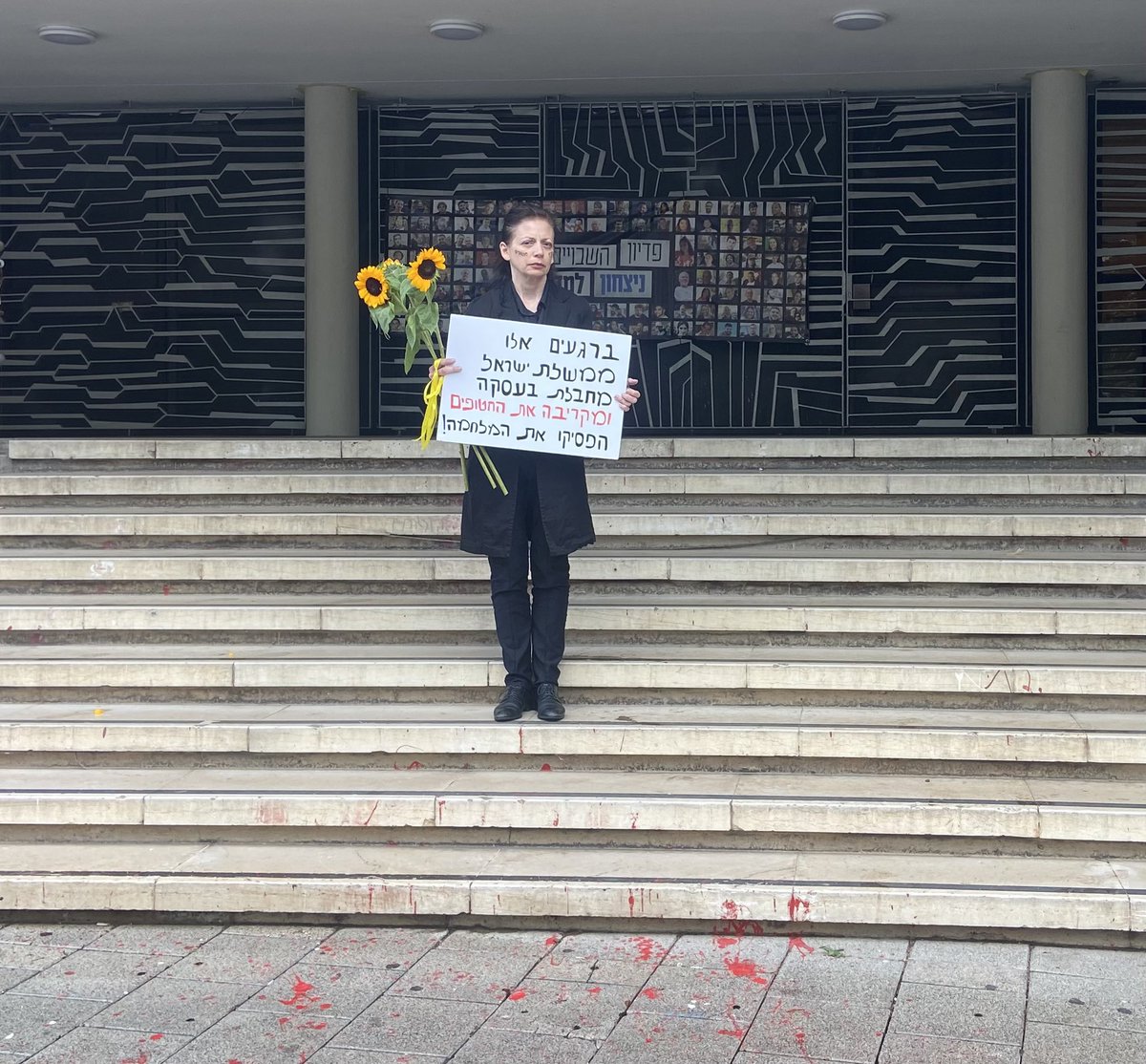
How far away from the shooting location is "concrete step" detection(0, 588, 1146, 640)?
18.6 ft

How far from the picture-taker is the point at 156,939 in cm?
410

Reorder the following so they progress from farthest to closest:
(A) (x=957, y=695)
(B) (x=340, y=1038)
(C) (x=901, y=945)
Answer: (A) (x=957, y=695)
(C) (x=901, y=945)
(B) (x=340, y=1038)

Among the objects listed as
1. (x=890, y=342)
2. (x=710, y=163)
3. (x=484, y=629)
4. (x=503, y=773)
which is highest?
(x=710, y=163)

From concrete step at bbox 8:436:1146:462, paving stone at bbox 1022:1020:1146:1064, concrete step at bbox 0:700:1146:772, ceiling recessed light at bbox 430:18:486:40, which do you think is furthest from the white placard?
ceiling recessed light at bbox 430:18:486:40

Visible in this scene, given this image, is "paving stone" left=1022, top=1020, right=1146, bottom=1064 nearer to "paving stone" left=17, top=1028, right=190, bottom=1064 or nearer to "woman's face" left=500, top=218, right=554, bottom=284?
"paving stone" left=17, top=1028, right=190, bottom=1064

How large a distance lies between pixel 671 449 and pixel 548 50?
2.90m

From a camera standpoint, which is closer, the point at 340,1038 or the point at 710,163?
the point at 340,1038

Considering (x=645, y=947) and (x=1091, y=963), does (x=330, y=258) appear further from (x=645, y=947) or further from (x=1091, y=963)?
(x=1091, y=963)

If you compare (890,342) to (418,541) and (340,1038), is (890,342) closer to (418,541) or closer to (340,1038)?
(418,541)

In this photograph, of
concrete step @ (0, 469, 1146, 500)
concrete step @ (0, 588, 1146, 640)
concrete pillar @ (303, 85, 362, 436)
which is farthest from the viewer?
concrete pillar @ (303, 85, 362, 436)

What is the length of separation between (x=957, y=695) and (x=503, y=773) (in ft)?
5.78

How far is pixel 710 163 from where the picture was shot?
10.2 metres

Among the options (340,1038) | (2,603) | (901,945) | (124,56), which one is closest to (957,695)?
(901,945)

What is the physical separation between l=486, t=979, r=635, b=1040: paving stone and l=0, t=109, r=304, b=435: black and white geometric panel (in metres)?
7.46
